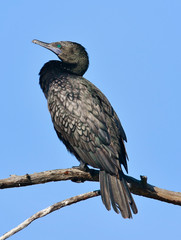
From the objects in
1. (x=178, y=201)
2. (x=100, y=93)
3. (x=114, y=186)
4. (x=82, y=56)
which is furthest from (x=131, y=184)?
(x=82, y=56)

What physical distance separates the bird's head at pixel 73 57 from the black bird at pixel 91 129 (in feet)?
1.07

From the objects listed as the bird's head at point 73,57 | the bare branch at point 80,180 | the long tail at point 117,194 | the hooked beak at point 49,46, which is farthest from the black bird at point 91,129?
the hooked beak at point 49,46

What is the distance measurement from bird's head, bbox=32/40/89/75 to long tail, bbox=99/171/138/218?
2.02 m

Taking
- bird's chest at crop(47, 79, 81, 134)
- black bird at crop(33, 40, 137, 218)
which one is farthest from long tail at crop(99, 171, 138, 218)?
bird's chest at crop(47, 79, 81, 134)

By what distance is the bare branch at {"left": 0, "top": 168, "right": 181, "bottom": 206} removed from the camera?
455 cm

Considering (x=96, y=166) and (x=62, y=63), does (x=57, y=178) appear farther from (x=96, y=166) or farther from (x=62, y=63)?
(x=62, y=63)

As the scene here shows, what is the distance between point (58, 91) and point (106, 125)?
82 centimetres

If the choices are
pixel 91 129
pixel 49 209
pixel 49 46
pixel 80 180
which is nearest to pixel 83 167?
pixel 80 180

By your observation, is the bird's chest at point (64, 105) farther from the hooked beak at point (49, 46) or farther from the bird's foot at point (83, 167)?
the hooked beak at point (49, 46)

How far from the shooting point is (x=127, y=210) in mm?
4930

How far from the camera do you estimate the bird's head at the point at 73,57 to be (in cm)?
658

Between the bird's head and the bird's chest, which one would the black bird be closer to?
the bird's chest

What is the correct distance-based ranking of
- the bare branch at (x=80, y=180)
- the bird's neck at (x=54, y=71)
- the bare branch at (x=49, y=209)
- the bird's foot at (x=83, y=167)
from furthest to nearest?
the bird's neck at (x=54, y=71) < the bird's foot at (x=83, y=167) < the bare branch at (x=80, y=180) < the bare branch at (x=49, y=209)

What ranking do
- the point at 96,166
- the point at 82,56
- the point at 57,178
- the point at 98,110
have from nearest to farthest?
the point at 57,178
the point at 96,166
the point at 98,110
the point at 82,56
